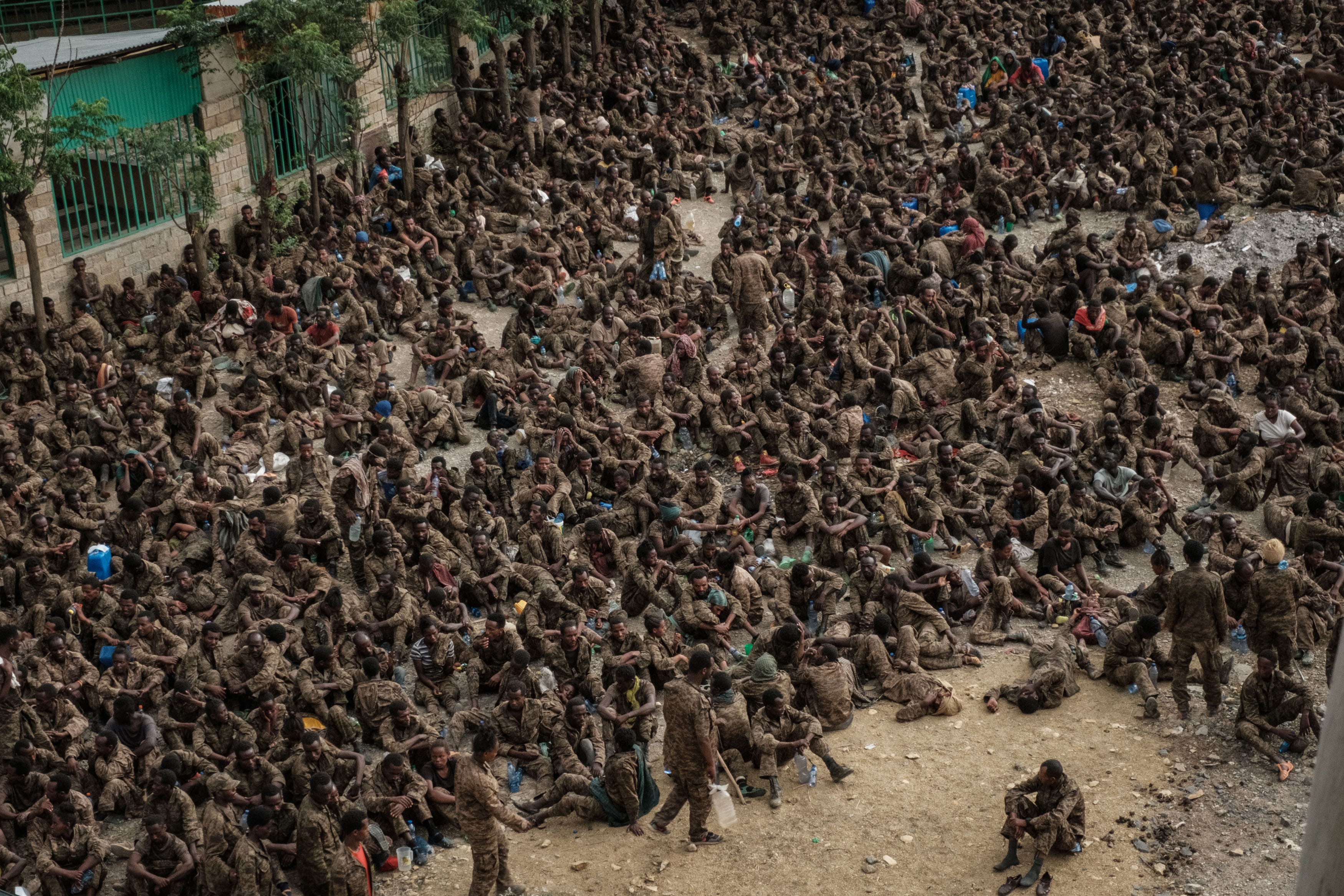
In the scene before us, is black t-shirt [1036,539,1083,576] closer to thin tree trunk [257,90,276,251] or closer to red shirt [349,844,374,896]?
red shirt [349,844,374,896]

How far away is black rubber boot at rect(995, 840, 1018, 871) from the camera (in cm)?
1120

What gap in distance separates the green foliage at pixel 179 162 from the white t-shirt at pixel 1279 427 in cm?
1383

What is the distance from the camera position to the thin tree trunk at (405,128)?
952 inches

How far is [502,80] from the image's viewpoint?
27172 mm

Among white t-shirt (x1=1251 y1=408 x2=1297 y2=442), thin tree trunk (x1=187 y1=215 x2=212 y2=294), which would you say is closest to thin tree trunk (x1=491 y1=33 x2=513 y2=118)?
thin tree trunk (x1=187 y1=215 x2=212 y2=294)

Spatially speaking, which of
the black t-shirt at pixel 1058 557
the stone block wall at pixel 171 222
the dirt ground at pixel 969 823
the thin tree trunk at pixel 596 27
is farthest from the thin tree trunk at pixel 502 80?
the dirt ground at pixel 969 823

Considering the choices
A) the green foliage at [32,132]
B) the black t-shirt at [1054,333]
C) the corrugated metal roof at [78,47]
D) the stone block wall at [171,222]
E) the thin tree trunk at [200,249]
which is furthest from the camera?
the thin tree trunk at [200,249]

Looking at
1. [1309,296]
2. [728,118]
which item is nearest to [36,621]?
[1309,296]

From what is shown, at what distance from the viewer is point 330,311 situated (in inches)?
765

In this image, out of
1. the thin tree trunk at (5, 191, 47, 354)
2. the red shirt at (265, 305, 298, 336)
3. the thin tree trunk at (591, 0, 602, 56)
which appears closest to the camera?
the thin tree trunk at (5, 191, 47, 354)

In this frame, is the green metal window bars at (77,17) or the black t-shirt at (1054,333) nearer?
the black t-shirt at (1054,333)

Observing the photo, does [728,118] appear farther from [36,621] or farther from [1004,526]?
[36,621]

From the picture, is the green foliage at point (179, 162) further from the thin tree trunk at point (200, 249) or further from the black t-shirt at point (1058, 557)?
the black t-shirt at point (1058, 557)

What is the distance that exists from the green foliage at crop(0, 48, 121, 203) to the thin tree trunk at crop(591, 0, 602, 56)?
12.3 m
